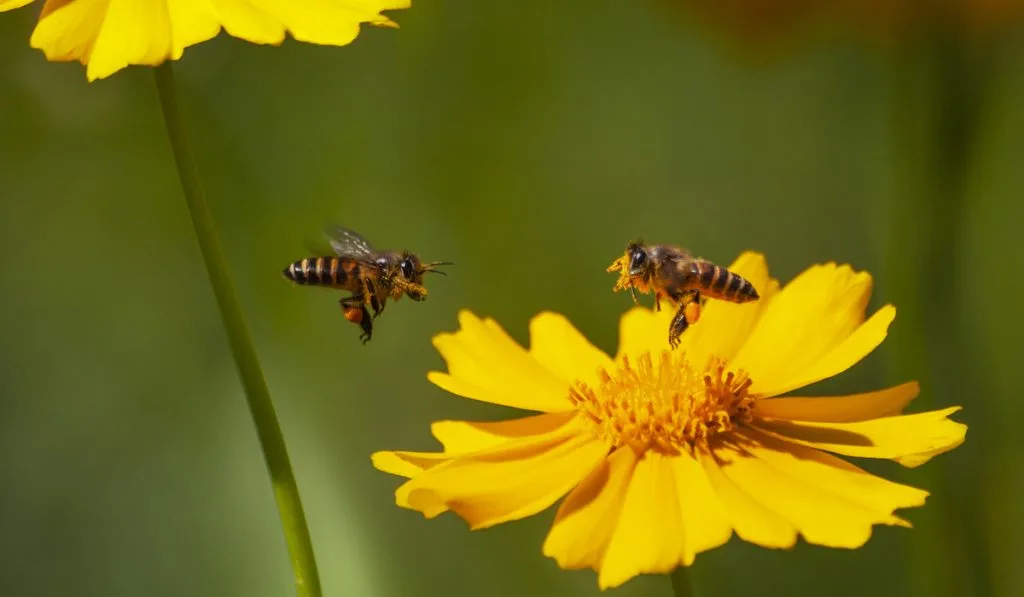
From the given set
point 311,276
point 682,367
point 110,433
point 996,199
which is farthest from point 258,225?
point 996,199

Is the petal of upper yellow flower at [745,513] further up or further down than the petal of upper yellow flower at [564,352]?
further down

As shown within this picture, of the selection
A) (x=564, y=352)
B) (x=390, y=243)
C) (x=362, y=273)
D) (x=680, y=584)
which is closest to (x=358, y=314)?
(x=362, y=273)

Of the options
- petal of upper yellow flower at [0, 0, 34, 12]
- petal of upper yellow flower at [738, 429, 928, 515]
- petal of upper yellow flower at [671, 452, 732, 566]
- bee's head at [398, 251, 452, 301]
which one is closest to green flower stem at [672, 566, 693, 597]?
petal of upper yellow flower at [671, 452, 732, 566]

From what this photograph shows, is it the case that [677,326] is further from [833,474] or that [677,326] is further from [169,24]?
[169,24]

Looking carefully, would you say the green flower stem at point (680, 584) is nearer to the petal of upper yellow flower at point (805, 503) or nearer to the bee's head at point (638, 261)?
the petal of upper yellow flower at point (805, 503)

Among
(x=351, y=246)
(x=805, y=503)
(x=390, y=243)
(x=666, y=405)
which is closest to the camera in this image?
(x=805, y=503)

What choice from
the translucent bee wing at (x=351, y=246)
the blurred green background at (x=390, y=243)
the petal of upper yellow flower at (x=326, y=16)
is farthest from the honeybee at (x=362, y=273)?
the blurred green background at (x=390, y=243)

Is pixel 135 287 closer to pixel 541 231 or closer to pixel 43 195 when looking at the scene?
pixel 43 195
